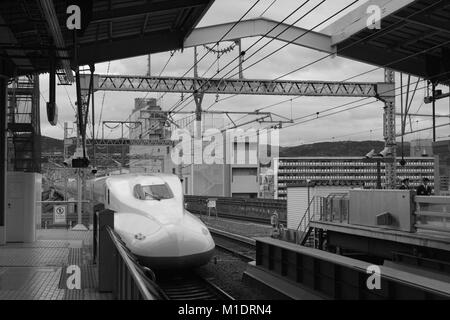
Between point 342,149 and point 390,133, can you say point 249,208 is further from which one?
point 342,149

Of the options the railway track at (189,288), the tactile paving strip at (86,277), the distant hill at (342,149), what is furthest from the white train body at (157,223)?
the distant hill at (342,149)

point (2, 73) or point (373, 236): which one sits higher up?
point (2, 73)

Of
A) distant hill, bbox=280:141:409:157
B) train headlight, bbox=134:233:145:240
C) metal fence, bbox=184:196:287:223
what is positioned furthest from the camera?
distant hill, bbox=280:141:409:157

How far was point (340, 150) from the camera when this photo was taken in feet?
272

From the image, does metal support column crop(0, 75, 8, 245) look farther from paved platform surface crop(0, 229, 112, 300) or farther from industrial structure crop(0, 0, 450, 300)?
paved platform surface crop(0, 229, 112, 300)

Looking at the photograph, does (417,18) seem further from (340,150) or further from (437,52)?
(340,150)

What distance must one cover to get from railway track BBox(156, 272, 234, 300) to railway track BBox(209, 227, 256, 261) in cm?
370

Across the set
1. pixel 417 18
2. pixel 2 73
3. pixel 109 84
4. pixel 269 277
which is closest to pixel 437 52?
pixel 417 18

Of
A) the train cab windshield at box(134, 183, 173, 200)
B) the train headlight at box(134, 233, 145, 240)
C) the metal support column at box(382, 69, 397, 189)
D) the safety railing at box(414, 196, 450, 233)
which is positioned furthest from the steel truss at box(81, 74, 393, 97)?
the safety railing at box(414, 196, 450, 233)

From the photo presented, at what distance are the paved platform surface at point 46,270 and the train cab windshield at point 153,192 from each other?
6.27ft

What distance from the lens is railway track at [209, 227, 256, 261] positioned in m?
17.0

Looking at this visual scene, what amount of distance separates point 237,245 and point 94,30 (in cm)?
956

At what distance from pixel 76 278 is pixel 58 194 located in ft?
150

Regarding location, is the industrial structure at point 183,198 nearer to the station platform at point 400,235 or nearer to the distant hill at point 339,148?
the station platform at point 400,235
